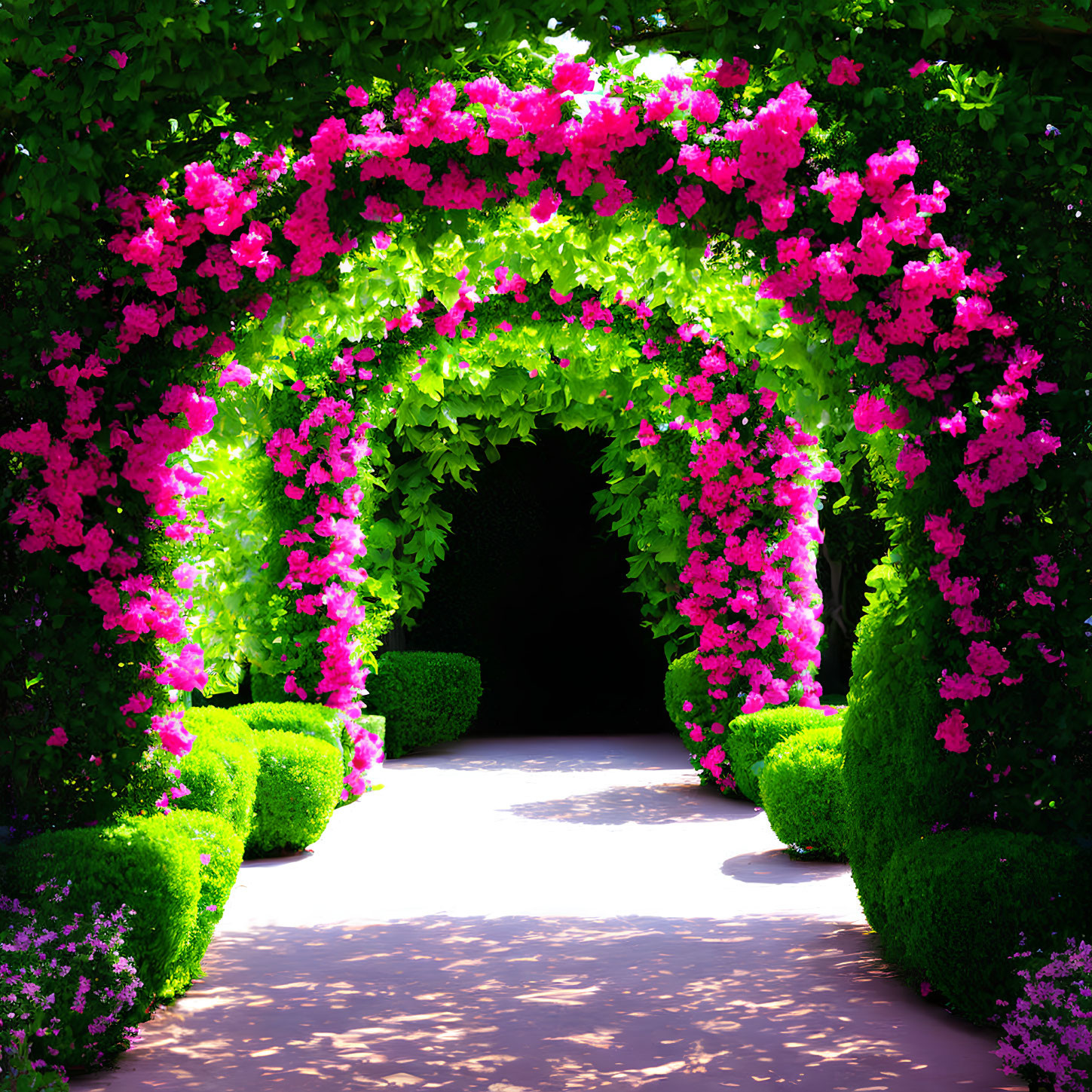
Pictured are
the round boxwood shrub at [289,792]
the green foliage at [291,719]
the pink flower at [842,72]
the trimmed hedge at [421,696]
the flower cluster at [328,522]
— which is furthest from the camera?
the trimmed hedge at [421,696]

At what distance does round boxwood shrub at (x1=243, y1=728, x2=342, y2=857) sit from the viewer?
24.1ft

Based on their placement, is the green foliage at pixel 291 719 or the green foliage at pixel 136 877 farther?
the green foliage at pixel 291 719

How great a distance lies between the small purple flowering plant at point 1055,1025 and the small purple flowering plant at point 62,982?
2.91 m

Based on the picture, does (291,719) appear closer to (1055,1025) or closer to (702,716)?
(702,716)

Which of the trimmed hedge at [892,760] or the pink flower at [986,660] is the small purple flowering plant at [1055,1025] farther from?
the pink flower at [986,660]

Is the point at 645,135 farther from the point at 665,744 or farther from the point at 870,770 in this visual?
the point at 665,744

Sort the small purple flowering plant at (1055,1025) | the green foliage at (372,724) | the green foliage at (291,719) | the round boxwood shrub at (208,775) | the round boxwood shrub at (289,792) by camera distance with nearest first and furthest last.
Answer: the small purple flowering plant at (1055,1025) → the round boxwood shrub at (208,775) → the round boxwood shrub at (289,792) → the green foliage at (291,719) → the green foliage at (372,724)

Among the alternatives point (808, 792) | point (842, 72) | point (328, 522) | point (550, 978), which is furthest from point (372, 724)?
point (842, 72)

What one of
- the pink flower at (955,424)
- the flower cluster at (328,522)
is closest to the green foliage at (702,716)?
the flower cluster at (328,522)

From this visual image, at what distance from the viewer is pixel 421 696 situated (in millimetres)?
13602

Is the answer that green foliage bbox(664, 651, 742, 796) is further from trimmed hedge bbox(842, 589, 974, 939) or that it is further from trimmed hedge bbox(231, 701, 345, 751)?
trimmed hedge bbox(842, 589, 974, 939)

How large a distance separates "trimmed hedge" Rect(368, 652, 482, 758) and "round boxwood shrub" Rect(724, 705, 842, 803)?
540 cm

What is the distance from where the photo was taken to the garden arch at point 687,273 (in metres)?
4.30

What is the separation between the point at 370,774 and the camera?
1003cm
